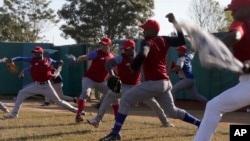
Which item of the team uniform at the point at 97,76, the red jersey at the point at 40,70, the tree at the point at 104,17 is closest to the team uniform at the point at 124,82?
the team uniform at the point at 97,76

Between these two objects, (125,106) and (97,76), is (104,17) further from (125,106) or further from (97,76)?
(125,106)

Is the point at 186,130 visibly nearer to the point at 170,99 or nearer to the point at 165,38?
the point at 170,99

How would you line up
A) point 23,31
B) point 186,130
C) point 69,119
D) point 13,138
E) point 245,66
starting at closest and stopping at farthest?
point 245,66 → point 13,138 → point 186,130 → point 69,119 → point 23,31

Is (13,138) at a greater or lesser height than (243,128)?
lesser

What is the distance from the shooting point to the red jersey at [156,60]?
26.3 ft

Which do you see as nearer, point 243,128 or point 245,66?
point 245,66

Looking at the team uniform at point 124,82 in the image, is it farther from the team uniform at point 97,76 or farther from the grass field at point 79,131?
the team uniform at point 97,76

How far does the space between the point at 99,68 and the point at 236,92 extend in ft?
19.2

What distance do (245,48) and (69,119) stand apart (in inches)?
280

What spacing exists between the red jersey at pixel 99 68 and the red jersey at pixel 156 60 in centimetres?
291

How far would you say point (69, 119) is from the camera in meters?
12.1

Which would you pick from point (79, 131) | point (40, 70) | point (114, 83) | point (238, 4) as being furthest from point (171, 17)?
point (40, 70)

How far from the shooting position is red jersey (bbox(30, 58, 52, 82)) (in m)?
12.0

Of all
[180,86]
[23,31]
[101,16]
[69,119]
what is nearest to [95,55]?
[69,119]
